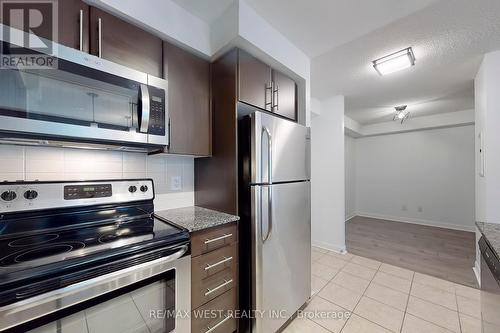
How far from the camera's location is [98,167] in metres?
1.35

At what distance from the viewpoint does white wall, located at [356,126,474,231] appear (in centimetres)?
414

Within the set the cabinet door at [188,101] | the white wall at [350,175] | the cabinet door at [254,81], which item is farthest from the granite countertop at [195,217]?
the white wall at [350,175]

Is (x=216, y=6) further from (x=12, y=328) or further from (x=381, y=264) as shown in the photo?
(x=381, y=264)

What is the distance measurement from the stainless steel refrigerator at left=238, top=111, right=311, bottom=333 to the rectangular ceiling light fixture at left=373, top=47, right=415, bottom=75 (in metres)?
1.33

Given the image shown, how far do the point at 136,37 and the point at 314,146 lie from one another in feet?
9.21

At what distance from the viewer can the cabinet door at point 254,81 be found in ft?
4.88

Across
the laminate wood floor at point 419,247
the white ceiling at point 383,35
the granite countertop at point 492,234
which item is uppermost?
the white ceiling at point 383,35

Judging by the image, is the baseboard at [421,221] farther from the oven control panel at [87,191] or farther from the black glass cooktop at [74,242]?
the oven control panel at [87,191]

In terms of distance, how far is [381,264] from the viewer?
2.62 metres

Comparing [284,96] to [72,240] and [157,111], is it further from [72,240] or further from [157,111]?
[72,240]

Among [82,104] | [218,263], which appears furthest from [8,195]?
[218,263]

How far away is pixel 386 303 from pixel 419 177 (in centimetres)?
398

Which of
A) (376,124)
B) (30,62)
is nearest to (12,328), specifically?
(30,62)

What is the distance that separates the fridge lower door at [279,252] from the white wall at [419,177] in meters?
4.38
